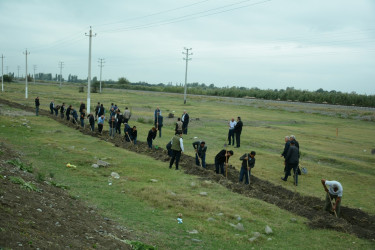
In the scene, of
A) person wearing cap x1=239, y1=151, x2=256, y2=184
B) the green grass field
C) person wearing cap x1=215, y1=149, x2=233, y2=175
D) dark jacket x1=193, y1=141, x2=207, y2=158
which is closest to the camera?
the green grass field

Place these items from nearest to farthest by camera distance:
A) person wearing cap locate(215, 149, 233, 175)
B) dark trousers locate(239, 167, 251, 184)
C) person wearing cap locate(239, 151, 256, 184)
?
person wearing cap locate(239, 151, 256, 184)
dark trousers locate(239, 167, 251, 184)
person wearing cap locate(215, 149, 233, 175)

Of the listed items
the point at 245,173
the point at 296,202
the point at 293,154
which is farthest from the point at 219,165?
the point at 296,202

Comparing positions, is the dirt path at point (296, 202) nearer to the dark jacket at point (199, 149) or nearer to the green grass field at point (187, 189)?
the green grass field at point (187, 189)

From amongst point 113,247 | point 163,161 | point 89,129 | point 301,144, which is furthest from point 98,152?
point 301,144

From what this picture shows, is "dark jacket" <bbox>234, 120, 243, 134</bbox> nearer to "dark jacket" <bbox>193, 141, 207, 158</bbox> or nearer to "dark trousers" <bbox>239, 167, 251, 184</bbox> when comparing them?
"dark jacket" <bbox>193, 141, 207, 158</bbox>

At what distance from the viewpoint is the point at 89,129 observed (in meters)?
27.0

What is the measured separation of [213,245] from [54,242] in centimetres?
401

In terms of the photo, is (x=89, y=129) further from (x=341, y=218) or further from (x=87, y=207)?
(x=341, y=218)

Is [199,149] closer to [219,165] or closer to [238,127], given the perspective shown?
[219,165]

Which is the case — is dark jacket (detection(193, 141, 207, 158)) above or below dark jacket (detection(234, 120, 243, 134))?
below

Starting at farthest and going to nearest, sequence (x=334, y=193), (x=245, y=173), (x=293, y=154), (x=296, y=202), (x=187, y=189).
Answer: (x=293, y=154) → (x=245, y=173) → (x=187, y=189) → (x=296, y=202) → (x=334, y=193)

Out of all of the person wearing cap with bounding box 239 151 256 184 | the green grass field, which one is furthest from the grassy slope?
the person wearing cap with bounding box 239 151 256 184

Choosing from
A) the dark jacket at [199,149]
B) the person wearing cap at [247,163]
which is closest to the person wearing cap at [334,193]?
the person wearing cap at [247,163]

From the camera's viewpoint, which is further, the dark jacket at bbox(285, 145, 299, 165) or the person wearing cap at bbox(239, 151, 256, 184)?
the dark jacket at bbox(285, 145, 299, 165)
